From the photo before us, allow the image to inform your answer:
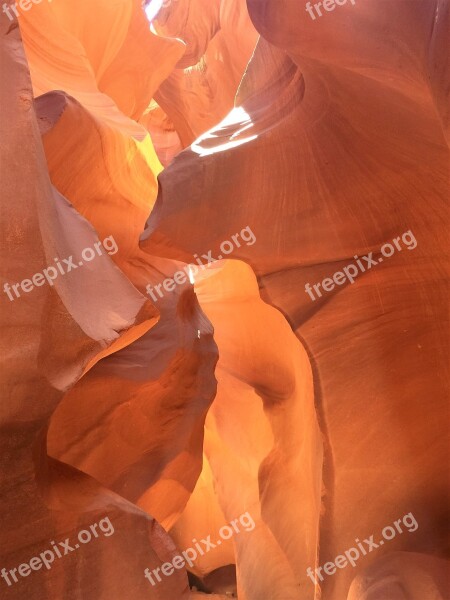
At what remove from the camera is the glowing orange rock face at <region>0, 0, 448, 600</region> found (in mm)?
3621

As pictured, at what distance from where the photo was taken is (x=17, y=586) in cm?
362

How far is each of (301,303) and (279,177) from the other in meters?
0.92

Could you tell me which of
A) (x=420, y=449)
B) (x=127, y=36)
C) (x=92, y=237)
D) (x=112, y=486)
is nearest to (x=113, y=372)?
(x=112, y=486)

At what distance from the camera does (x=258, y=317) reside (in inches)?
239

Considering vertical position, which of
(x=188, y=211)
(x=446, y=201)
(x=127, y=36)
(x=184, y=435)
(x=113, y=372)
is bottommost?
(x=184, y=435)

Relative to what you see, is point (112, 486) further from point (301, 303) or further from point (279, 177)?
point (279, 177)

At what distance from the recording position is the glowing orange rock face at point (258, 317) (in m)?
3.62

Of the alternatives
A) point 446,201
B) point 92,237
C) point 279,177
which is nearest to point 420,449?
point 446,201

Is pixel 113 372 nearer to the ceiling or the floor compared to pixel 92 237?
nearer to the floor

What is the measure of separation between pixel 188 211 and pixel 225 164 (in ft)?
1.42

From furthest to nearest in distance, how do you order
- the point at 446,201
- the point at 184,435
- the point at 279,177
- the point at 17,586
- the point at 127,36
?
the point at 127,36 < the point at 184,435 < the point at 279,177 < the point at 446,201 < the point at 17,586

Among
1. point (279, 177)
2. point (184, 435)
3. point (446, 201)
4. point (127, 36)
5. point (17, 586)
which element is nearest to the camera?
point (17, 586)

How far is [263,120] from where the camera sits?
4645mm

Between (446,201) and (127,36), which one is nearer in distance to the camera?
(446,201)
